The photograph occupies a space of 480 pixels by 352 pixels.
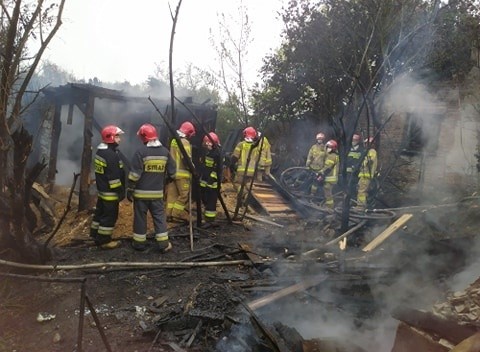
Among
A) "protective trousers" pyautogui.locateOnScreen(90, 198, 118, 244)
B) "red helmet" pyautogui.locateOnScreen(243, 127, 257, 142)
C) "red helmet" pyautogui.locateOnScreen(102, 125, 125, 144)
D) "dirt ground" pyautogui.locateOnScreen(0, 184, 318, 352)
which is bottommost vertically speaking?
"dirt ground" pyautogui.locateOnScreen(0, 184, 318, 352)

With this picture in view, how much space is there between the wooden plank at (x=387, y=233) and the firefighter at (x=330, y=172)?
297 cm

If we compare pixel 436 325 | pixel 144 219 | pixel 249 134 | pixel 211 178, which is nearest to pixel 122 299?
pixel 144 219

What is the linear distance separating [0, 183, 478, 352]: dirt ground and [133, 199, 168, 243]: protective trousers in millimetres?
268

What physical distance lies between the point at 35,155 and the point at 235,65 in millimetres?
7054

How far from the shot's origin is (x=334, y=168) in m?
10.6

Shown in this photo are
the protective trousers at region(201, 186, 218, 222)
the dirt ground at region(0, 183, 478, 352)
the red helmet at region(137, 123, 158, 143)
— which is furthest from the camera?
the protective trousers at region(201, 186, 218, 222)

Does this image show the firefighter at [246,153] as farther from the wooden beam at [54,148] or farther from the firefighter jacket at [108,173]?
the wooden beam at [54,148]

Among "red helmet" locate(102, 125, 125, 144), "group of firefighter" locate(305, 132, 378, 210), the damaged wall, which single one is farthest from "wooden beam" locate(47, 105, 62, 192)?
the damaged wall

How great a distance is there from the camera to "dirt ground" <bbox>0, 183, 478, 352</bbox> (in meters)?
3.82

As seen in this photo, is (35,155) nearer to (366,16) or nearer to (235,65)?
(235,65)

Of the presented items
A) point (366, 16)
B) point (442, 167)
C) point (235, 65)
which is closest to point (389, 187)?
point (442, 167)

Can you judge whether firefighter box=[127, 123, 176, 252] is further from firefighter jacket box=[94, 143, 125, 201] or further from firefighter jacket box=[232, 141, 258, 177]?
firefighter jacket box=[232, 141, 258, 177]

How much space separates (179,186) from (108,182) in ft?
6.48

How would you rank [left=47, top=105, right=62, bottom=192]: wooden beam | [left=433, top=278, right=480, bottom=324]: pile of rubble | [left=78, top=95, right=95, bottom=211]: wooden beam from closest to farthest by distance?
[left=433, top=278, right=480, bottom=324]: pile of rubble
[left=78, top=95, right=95, bottom=211]: wooden beam
[left=47, top=105, right=62, bottom=192]: wooden beam
